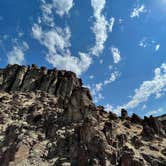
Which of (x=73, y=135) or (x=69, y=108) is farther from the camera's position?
(x=69, y=108)

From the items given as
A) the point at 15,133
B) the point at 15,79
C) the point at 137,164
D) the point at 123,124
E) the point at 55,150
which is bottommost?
the point at 137,164

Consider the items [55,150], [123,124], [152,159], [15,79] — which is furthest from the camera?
[15,79]

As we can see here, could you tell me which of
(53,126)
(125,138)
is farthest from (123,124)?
(53,126)

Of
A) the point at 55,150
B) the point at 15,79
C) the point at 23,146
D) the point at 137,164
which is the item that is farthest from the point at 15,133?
the point at 15,79

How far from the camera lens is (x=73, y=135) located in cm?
4869

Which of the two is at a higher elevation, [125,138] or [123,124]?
[123,124]

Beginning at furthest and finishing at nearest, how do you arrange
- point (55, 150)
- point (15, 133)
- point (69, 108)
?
point (69, 108) < point (15, 133) < point (55, 150)

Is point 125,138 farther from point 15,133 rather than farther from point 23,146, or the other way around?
point 15,133

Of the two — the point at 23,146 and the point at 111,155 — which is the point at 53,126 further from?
the point at 111,155

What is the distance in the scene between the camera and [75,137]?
158ft

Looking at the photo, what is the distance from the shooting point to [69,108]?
193 feet

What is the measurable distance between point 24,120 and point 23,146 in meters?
18.9

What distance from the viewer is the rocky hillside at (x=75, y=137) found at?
140 ft

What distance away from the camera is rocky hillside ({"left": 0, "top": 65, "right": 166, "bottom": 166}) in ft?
140
